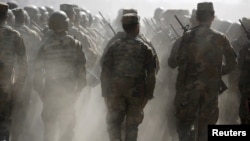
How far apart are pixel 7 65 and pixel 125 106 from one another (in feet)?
6.11

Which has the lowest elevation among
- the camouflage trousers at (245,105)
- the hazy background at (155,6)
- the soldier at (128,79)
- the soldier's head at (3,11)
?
the hazy background at (155,6)

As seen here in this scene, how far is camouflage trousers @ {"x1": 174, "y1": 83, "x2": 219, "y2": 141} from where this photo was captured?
323 inches

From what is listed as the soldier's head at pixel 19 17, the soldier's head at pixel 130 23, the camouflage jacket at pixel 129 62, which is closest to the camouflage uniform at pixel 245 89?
the camouflage jacket at pixel 129 62

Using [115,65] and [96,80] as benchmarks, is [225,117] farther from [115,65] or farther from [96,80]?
[115,65]

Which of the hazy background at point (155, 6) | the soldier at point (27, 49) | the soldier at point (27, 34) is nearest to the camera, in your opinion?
the soldier at point (27, 49)

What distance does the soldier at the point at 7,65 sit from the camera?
8023 mm

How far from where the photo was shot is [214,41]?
812cm

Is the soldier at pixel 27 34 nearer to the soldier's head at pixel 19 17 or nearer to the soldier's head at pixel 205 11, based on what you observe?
the soldier's head at pixel 19 17

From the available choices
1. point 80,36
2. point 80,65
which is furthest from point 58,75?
point 80,36

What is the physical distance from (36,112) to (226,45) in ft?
15.7

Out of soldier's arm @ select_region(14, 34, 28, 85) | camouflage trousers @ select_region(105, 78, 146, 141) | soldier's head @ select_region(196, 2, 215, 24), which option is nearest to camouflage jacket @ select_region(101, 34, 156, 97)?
camouflage trousers @ select_region(105, 78, 146, 141)

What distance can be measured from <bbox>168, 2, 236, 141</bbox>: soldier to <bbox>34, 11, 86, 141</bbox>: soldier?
1.64m

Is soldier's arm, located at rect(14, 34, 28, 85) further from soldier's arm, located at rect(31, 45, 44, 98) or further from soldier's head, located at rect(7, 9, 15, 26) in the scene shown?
soldier's head, located at rect(7, 9, 15, 26)

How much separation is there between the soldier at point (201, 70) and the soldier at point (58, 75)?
164cm
